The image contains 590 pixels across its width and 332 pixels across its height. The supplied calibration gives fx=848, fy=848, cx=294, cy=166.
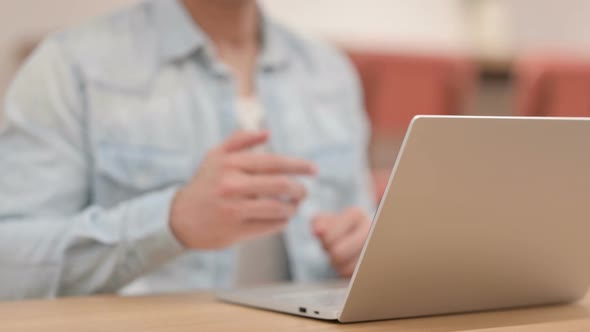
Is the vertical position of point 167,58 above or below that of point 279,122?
above

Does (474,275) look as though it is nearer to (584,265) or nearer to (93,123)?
(584,265)

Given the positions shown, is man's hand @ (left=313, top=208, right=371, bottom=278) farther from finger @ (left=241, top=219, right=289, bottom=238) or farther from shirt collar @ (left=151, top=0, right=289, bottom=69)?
shirt collar @ (left=151, top=0, right=289, bottom=69)

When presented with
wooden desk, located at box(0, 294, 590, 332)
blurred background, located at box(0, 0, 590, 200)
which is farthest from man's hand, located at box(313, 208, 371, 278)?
blurred background, located at box(0, 0, 590, 200)

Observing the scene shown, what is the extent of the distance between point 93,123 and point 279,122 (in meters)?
0.27

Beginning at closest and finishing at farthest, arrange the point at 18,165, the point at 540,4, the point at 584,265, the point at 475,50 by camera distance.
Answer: the point at 584,265 → the point at 18,165 → the point at 475,50 → the point at 540,4

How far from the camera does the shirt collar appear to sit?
3.76 ft

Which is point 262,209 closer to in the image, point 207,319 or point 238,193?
point 238,193

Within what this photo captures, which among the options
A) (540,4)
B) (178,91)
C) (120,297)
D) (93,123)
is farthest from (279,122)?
(540,4)

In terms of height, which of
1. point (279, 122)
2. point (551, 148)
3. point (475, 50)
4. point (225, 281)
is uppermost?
point (551, 148)

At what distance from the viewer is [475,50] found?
264 cm

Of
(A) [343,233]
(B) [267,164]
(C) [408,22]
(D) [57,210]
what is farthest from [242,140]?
(C) [408,22]

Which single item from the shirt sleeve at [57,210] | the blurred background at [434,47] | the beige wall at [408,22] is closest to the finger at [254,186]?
the shirt sleeve at [57,210]

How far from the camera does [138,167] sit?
1079 mm

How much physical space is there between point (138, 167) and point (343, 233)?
29 centimetres
